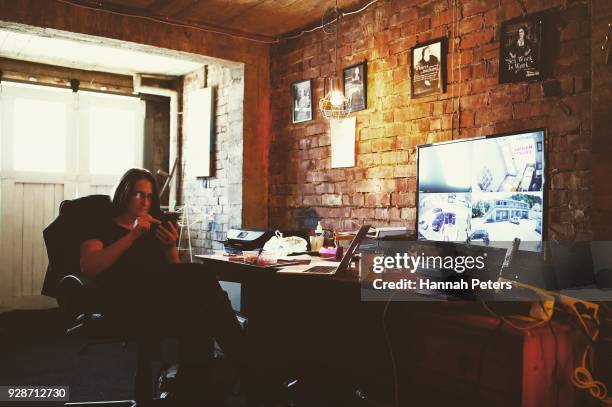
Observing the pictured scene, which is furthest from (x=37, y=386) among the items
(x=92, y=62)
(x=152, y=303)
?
(x=92, y=62)

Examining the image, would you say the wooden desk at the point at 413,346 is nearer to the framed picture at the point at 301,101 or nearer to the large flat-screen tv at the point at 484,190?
the large flat-screen tv at the point at 484,190

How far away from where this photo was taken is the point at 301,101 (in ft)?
14.3

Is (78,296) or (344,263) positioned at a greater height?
(344,263)

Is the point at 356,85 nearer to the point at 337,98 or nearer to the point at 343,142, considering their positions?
the point at 337,98

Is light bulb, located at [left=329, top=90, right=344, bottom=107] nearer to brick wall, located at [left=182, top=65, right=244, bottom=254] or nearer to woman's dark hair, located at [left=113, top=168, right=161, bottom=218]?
brick wall, located at [left=182, top=65, right=244, bottom=254]

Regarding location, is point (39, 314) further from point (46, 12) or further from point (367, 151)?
point (367, 151)

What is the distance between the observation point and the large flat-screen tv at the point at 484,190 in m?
2.59

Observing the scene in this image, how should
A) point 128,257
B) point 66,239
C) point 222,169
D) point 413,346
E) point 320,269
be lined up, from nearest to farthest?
point 413,346, point 66,239, point 320,269, point 128,257, point 222,169

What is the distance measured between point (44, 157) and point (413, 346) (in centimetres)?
462

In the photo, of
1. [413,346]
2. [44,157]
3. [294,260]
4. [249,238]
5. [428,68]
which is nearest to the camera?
[413,346]

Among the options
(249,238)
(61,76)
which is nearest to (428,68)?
(249,238)

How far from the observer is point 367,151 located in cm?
376

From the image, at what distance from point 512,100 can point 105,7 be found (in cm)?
292

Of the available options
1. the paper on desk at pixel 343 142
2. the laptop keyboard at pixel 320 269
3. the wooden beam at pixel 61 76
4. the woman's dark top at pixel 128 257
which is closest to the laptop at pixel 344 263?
the laptop keyboard at pixel 320 269
